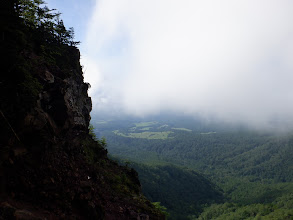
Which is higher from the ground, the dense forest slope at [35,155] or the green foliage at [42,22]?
the green foliage at [42,22]

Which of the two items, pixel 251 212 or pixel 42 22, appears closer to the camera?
pixel 42 22

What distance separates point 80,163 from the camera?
50.5 ft

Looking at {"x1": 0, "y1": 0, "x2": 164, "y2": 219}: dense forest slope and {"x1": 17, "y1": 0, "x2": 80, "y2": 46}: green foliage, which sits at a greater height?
{"x1": 17, "y1": 0, "x2": 80, "y2": 46}: green foliage

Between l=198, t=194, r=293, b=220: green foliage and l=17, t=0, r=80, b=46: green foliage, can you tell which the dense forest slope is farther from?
l=198, t=194, r=293, b=220: green foliage

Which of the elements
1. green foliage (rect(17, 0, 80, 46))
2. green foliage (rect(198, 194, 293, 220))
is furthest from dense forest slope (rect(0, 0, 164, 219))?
Result: green foliage (rect(198, 194, 293, 220))

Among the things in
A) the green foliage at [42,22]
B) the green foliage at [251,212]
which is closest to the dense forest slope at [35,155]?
the green foliage at [42,22]

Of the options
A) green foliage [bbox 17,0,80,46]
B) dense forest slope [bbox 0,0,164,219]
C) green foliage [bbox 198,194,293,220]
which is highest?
green foliage [bbox 17,0,80,46]

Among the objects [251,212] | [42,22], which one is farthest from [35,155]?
[251,212]

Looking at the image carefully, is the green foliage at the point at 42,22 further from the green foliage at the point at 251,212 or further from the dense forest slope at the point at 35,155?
the green foliage at the point at 251,212

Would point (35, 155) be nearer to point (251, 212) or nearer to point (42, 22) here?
point (42, 22)

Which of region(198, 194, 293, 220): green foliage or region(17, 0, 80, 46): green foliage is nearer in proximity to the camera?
region(17, 0, 80, 46): green foliage

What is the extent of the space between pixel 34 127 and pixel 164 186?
197 m

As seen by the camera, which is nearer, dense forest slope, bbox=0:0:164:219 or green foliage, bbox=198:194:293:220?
dense forest slope, bbox=0:0:164:219

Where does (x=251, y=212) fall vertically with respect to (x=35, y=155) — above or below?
below
